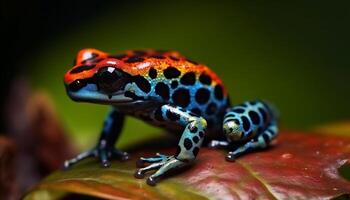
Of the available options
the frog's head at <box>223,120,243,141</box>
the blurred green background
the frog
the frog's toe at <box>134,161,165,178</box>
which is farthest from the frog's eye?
the blurred green background

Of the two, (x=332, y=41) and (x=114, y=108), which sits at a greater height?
(x=332, y=41)

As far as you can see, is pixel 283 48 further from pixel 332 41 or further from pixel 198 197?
pixel 198 197

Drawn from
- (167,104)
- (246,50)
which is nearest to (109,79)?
(167,104)

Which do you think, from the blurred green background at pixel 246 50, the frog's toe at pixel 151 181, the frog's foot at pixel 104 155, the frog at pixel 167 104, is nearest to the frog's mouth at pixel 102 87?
the frog at pixel 167 104

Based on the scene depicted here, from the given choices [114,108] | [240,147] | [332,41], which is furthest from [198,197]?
[332,41]

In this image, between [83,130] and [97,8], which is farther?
[97,8]

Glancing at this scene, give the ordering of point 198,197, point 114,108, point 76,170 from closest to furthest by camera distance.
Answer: point 198,197 → point 76,170 → point 114,108

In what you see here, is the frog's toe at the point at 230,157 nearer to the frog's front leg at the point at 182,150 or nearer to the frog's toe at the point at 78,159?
the frog's front leg at the point at 182,150
